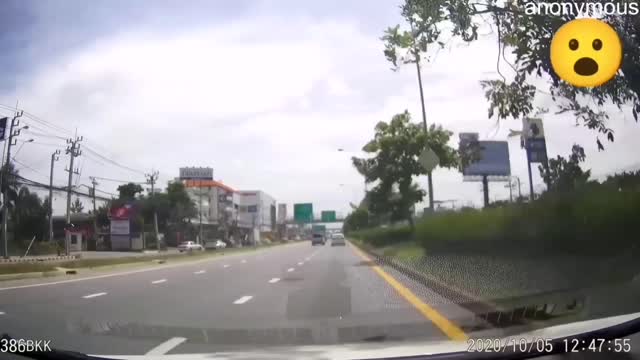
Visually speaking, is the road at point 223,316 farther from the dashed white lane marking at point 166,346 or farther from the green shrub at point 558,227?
the green shrub at point 558,227

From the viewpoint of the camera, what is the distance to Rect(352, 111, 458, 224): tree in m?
30.3

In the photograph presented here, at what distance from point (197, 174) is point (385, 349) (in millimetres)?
121203

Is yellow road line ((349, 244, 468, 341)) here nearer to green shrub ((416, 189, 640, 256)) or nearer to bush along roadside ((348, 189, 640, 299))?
bush along roadside ((348, 189, 640, 299))

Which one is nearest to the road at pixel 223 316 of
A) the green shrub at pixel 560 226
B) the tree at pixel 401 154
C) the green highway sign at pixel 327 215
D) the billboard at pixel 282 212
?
the green shrub at pixel 560 226

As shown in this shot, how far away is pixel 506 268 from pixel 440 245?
28.5 feet

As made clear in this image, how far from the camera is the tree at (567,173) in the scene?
1294cm

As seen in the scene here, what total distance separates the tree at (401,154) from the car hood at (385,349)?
23.5 metres

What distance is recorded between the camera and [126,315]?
10.9m

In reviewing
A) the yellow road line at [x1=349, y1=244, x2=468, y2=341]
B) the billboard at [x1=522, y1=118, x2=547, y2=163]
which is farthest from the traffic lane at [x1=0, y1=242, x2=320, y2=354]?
the billboard at [x1=522, y1=118, x2=547, y2=163]

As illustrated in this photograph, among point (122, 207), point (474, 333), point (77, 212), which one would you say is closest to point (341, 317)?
point (474, 333)

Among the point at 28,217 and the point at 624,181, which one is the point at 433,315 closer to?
the point at 624,181
